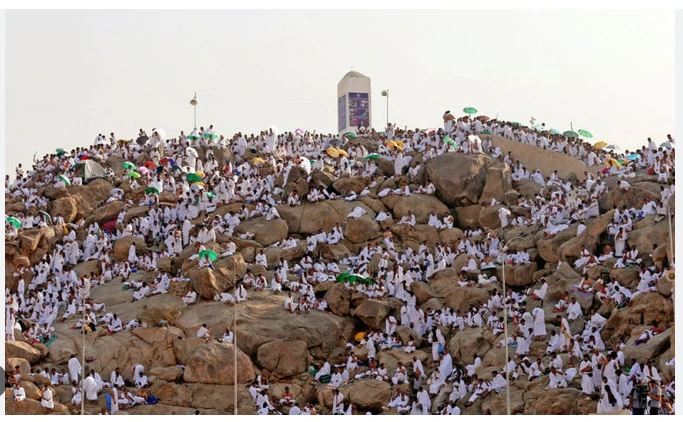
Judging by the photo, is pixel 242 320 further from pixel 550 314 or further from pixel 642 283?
pixel 642 283

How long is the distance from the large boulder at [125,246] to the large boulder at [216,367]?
9780 millimetres

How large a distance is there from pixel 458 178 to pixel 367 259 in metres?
7.03

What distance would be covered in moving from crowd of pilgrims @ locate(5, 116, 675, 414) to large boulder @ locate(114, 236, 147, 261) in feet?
1.31

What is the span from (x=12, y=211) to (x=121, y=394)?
53.5 feet

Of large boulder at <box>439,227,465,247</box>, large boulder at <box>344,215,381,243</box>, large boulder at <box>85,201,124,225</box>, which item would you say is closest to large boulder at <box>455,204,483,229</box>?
large boulder at <box>439,227,465,247</box>

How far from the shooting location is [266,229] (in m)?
43.2

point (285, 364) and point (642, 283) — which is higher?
point (642, 283)

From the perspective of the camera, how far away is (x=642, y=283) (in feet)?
108

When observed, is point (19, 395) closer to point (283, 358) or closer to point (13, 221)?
point (283, 358)

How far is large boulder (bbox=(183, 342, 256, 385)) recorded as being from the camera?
33375 millimetres

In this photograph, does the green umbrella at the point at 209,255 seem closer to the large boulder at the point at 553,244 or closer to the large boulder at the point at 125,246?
the large boulder at the point at 125,246

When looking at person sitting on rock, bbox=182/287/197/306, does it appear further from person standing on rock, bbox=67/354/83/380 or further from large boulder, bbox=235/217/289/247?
large boulder, bbox=235/217/289/247

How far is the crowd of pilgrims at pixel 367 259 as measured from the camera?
32.0 m

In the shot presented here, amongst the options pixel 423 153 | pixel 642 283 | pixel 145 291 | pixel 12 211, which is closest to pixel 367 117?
pixel 423 153
